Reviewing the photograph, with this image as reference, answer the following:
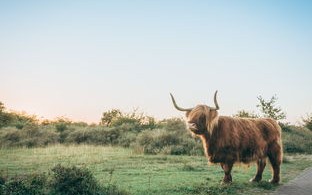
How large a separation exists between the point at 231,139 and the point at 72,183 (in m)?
4.67

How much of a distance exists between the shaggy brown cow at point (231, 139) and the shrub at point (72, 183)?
3.16 metres

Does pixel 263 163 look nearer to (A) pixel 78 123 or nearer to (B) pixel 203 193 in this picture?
(B) pixel 203 193

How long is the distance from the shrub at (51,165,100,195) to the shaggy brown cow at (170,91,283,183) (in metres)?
3.16

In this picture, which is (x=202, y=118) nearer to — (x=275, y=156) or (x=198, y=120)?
(x=198, y=120)

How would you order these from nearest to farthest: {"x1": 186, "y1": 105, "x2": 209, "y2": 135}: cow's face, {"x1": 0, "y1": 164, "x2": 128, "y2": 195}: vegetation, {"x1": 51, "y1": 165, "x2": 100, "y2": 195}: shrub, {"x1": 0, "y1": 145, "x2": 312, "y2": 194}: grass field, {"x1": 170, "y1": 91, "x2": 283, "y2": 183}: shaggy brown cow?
{"x1": 0, "y1": 164, "x2": 128, "y2": 195}: vegetation
{"x1": 51, "y1": 165, "x2": 100, "y2": 195}: shrub
{"x1": 0, "y1": 145, "x2": 312, "y2": 194}: grass field
{"x1": 186, "y1": 105, "x2": 209, "y2": 135}: cow's face
{"x1": 170, "y1": 91, "x2": 283, "y2": 183}: shaggy brown cow

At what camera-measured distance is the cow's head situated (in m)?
10.8

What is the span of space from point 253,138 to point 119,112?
33.0m

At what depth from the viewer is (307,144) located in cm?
3394

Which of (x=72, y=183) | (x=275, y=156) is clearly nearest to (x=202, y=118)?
(x=275, y=156)

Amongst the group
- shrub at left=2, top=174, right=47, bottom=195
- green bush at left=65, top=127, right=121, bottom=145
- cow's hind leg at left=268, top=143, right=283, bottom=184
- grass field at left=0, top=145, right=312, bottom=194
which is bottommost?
grass field at left=0, top=145, right=312, bottom=194

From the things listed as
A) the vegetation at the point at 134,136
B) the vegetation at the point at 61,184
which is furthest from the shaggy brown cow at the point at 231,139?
the vegetation at the point at 134,136

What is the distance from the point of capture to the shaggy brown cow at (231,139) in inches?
434

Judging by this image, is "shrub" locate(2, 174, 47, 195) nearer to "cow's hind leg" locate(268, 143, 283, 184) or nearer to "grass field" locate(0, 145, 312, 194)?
"grass field" locate(0, 145, 312, 194)

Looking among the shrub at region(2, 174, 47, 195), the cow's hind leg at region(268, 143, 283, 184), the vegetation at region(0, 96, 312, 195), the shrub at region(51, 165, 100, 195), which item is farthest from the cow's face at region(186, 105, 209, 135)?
the shrub at region(2, 174, 47, 195)
